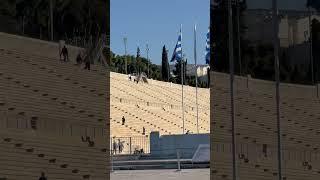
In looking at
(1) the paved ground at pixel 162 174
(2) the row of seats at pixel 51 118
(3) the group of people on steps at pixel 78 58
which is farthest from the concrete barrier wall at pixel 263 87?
(1) the paved ground at pixel 162 174

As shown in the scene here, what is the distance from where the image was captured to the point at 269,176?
562 inches

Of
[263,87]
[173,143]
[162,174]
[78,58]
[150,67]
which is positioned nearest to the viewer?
[78,58]

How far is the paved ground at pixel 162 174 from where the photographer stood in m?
17.3

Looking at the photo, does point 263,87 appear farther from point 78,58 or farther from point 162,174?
point 162,174

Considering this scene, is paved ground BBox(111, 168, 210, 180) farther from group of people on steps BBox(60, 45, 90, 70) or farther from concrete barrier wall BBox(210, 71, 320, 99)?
→ group of people on steps BBox(60, 45, 90, 70)

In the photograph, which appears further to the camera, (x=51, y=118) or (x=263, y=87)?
(x=263, y=87)

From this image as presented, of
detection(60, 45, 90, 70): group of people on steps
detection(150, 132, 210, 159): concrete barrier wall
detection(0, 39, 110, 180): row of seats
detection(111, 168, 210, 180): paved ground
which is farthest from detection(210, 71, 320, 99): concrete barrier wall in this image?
detection(150, 132, 210, 159): concrete barrier wall

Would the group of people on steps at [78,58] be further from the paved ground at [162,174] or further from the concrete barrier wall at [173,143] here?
the concrete barrier wall at [173,143]

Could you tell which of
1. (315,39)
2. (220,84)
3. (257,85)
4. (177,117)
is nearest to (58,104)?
(220,84)

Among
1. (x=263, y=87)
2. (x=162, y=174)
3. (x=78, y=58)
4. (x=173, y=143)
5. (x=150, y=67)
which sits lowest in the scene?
(x=162, y=174)

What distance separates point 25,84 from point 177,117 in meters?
35.5

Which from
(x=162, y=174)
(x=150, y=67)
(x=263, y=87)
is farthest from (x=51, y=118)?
(x=150, y=67)

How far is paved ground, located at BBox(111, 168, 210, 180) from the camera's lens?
56.7 feet

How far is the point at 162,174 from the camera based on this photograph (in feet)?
59.7
